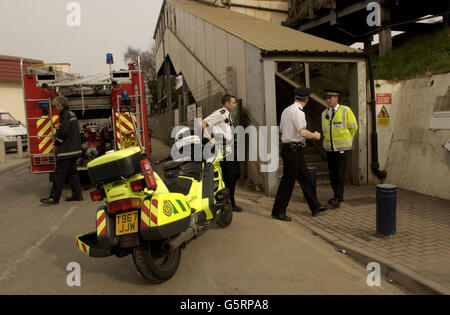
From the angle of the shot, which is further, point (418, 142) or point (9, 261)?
point (418, 142)

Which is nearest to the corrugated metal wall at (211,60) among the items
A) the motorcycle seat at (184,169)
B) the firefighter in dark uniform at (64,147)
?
the motorcycle seat at (184,169)

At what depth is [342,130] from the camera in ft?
20.7

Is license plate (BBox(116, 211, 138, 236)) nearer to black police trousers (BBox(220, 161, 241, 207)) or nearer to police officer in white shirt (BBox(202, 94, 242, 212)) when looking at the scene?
police officer in white shirt (BBox(202, 94, 242, 212))

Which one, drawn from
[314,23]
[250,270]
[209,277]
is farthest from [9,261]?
[314,23]

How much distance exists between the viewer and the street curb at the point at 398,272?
3.37 m

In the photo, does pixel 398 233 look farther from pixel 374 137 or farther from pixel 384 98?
pixel 384 98

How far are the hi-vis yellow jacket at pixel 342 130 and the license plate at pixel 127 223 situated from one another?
396 centimetres

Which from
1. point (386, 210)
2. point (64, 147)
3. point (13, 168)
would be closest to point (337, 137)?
point (386, 210)

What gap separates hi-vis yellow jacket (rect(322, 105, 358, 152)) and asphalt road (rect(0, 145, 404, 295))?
1605 millimetres

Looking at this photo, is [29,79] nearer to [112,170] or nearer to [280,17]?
[112,170]

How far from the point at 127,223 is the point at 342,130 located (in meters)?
4.13

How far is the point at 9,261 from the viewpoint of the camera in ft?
14.5

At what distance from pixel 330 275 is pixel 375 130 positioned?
200 inches

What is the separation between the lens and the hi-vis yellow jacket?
6277 millimetres
